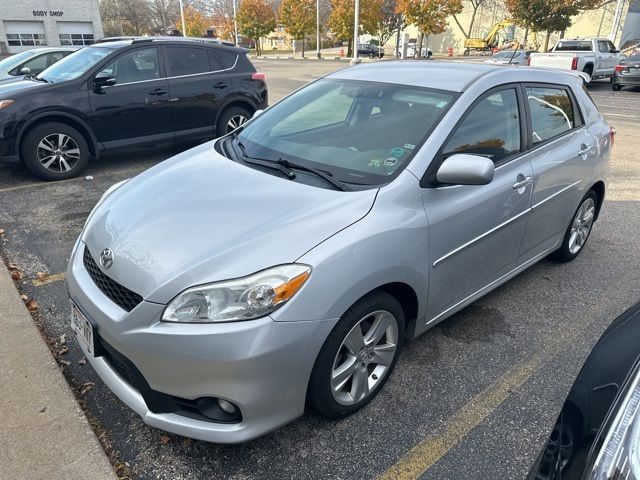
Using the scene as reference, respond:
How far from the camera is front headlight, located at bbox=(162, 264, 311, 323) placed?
6.48 ft

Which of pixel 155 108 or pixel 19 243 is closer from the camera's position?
pixel 19 243

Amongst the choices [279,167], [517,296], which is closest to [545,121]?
[517,296]

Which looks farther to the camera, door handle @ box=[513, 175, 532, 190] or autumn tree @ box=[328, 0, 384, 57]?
autumn tree @ box=[328, 0, 384, 57]

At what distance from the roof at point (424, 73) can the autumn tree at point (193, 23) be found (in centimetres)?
6786

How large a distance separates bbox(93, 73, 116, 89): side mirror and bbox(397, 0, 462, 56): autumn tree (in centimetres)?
3967

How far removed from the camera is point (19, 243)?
4609 mm

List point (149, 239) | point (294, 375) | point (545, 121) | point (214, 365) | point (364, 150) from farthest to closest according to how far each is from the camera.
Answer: point (545, 121), point (364, 150), point (149, 239), point (294, 375), point (214, 365)

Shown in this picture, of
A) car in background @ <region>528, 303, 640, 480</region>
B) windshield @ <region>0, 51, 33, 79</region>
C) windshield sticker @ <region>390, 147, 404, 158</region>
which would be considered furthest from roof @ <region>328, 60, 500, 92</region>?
windshield @ <region>0, 51, 33, 79</region>

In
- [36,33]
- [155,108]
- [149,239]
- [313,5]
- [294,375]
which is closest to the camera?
[294,375]

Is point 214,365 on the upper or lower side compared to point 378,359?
upper

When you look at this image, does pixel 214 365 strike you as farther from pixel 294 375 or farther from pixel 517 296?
pixel 517 296

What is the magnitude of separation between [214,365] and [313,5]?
6045cm

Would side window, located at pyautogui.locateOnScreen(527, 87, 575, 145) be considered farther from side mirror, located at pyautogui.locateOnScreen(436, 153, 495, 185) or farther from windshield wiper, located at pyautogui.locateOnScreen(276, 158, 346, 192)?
windshield wiper, located at pyautogui.locateOnScreen(276, 158, 346, 192)

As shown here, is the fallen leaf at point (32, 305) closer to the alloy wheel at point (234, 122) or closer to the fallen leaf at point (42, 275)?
the fallen leaf at point (42, 275)
